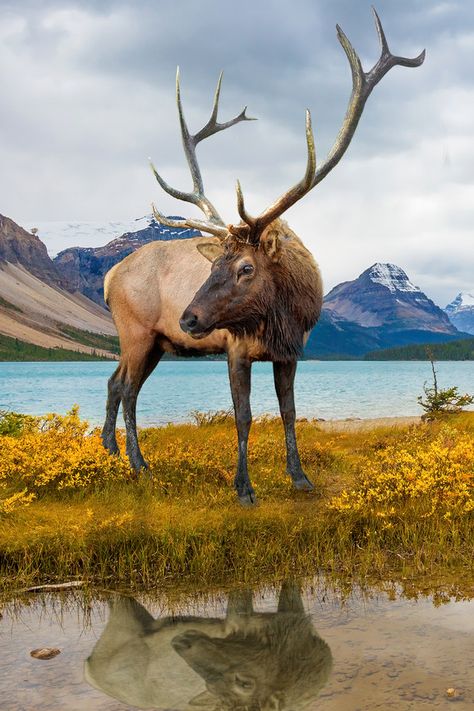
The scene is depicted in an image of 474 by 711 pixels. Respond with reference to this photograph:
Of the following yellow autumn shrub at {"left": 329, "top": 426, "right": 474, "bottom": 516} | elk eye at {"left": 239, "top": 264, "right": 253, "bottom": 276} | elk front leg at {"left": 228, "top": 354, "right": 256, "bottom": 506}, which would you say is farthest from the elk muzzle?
yellow autumn shrub at {"left": 329, "top": 426, "right": 474, "bottom": 516}

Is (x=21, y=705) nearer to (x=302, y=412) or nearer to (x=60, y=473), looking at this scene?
(x=60, y=473)

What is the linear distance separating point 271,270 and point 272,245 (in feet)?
1.07

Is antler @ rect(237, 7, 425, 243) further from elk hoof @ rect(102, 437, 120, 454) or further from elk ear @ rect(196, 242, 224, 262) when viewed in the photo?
elk hoof @ rect(102, 437, 120, 454)

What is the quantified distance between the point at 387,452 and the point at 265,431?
239 inches

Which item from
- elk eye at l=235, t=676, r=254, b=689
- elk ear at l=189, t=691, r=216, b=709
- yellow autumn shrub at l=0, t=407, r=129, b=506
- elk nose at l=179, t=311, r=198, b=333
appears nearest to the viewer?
elk ear at l=189, t=691, r=216, b=709

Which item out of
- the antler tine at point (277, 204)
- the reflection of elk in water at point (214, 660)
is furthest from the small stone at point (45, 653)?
the antler tine at point (277, 204)

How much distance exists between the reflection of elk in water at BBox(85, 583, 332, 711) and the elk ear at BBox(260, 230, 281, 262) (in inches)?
165

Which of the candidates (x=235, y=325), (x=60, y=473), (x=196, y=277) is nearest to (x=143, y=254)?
(x=196, y=277)

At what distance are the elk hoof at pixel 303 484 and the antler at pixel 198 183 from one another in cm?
344

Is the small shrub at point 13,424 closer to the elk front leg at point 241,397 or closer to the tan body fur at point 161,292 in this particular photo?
the tan body fur at point 161,292

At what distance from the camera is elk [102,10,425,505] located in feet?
26.2

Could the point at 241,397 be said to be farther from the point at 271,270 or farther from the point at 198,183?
the point at 198,183

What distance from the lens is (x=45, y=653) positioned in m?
4.58

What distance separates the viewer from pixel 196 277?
9.62 m
